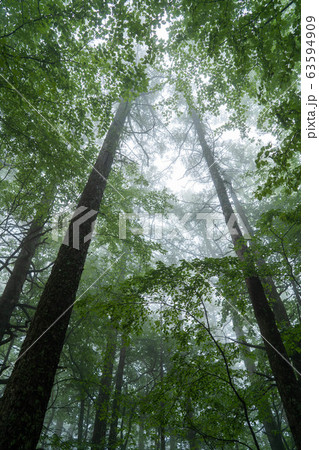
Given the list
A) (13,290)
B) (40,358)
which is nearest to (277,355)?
(40,358)

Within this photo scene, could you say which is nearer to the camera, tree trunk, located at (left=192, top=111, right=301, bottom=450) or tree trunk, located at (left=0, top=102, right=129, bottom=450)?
tree trunk, located at (left=0, top=102, right=129, bottom=450)

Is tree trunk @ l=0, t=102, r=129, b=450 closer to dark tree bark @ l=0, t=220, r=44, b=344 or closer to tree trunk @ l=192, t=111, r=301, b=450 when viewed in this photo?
dark tree bark @ l=0, t=220, r=44, b=344

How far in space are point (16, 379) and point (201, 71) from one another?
33.1ft

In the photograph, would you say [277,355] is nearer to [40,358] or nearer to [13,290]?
[40,358]

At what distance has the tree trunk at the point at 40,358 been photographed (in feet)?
8.68

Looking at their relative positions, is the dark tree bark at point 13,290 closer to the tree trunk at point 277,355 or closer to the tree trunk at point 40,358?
the tree trunk at point 40,358

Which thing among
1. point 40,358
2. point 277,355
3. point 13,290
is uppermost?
point 13,290

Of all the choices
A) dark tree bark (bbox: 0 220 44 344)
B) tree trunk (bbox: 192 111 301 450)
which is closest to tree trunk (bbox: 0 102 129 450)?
dark tree bark (bbox: 0 220 44 344)

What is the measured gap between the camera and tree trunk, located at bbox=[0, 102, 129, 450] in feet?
8.68

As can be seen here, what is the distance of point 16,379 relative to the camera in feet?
9.70

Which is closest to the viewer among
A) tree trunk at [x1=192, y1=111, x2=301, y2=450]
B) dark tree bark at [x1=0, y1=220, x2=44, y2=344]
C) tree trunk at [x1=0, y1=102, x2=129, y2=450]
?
tree trunk at [x1=0, y1=102, x2=129, y2=450]

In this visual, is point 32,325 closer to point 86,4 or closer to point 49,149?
point 49,149

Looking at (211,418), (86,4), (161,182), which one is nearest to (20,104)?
(86,4)

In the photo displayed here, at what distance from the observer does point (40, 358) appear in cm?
314
